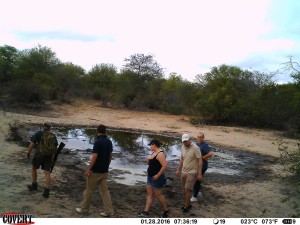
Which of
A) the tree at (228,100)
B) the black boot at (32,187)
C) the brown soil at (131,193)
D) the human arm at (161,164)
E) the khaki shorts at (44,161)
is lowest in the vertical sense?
the brown soil at (131,193)

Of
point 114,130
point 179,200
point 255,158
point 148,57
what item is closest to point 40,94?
point 114,130

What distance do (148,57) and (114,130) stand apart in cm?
2107

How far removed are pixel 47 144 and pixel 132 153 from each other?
27.0ft

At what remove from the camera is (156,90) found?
41.3 metres

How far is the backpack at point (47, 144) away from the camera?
7.28 m

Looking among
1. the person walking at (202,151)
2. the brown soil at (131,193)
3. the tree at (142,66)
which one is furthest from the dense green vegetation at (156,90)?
the person walking at (202,151)

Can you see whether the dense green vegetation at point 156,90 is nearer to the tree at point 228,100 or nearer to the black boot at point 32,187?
the tree at point 228,100

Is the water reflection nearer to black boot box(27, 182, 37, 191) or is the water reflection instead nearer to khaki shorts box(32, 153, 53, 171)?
black boot box(27, 182, 37, 191)

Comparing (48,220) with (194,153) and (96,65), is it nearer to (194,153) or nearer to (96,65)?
(194,153)

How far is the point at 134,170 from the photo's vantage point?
39.3 feet

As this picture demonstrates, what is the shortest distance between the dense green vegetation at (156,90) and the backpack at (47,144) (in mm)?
17927

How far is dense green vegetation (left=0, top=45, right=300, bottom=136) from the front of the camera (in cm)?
2953

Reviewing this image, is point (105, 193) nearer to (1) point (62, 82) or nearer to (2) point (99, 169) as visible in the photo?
(2) point (99, 169)

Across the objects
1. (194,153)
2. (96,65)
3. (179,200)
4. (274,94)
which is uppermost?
(96,65)
